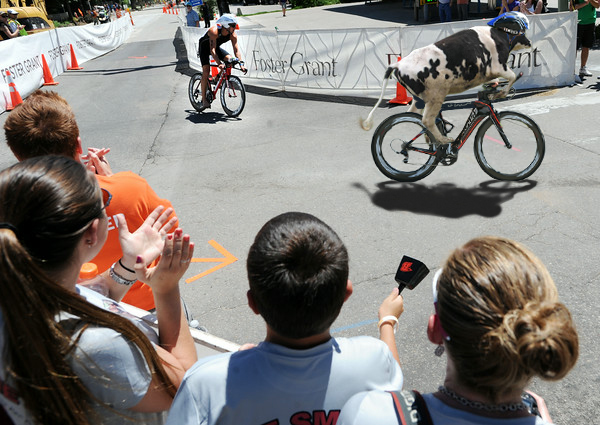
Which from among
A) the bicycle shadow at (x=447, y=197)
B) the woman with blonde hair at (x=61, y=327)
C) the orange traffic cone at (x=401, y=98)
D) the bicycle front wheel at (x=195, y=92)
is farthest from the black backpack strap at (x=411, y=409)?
the bicycle front wheel at (x=195, y=92)

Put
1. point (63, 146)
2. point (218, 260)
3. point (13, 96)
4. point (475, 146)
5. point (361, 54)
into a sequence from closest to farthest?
1. point (63, 146)
2. point (218, 260)
3. point (475, 146)
4. point (361, 54)
5. point (13, 96)

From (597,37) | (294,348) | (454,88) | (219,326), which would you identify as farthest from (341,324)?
(597,37)

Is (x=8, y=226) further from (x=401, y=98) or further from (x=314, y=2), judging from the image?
(x=314, y=2)

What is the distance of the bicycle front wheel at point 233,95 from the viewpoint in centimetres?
1073

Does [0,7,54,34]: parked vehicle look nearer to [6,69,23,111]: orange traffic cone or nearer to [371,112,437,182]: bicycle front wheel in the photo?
[6,69,23,111]: orange traffic cone

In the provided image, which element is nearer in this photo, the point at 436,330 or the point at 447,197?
the point at 436,330

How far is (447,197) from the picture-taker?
6316 millimetres

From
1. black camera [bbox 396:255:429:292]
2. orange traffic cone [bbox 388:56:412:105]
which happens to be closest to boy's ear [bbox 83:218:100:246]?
black camera [bbox 396:255:429:292]

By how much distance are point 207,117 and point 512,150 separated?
20.4 feet

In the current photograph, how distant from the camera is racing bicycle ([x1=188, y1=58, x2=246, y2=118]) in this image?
10680mm

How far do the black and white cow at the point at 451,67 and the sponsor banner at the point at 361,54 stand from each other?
4.50 metres

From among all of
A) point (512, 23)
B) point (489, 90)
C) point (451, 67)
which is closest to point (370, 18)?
point (512, 23)

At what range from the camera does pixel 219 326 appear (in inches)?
167

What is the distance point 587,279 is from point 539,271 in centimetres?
350
